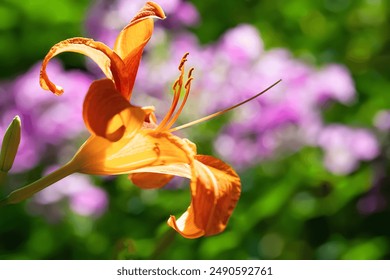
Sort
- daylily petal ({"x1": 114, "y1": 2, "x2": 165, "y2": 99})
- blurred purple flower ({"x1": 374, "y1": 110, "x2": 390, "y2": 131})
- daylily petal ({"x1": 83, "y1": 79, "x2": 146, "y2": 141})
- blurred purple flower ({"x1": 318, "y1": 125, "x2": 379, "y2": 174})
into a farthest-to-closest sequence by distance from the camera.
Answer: blurred purple flower ({"x1": 374, "y1": 110, "x2": 390, "y2": 131}) < blurred purple flower ({"x1": 318, "y1": 125, "x2": 379, "y2": 174}) < daylily petal ({"x1": 114, "y1": 2, "x2": 165, "y2": 99}) < daylily petal ({"x1": 83, "y1": 79, "x2": 146, "y2": 141})

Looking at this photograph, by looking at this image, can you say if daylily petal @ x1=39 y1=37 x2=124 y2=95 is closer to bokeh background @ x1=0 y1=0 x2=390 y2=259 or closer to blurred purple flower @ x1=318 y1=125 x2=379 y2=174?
bokeh background @ x1=0 y1=0 x2=390 y2=259

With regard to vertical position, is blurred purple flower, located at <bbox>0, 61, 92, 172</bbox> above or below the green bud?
below

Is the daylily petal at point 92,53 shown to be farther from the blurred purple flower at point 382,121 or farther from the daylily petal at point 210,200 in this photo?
the blurred purple flower at point 382,121

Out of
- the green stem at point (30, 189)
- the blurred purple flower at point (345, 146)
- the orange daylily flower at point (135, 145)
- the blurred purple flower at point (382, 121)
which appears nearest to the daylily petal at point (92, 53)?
the orange daylily flower at point (135, 145)

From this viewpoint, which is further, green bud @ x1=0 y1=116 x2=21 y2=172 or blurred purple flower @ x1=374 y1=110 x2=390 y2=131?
blurred purple flower @ x1=374 y1=110 x2=390 y2=131

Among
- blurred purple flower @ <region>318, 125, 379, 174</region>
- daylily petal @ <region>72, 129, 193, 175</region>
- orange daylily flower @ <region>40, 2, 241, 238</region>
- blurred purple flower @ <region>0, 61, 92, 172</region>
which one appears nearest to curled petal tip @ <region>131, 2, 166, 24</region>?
orange daylily flower @ <region>40, 2, 241, 238</region>

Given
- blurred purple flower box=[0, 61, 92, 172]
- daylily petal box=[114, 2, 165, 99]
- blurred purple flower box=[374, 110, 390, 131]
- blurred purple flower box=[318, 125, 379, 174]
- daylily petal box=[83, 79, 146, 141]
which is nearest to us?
daylily petal box=[83, 79, 146, 141]

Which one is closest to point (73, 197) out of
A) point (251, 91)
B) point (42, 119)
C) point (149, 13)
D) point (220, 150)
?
point (42, 119)
